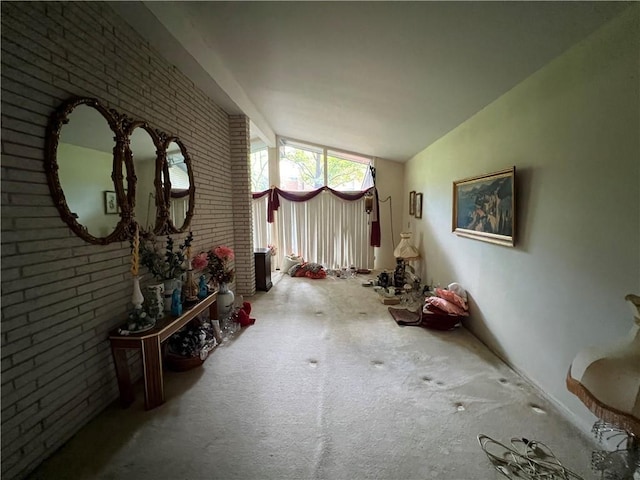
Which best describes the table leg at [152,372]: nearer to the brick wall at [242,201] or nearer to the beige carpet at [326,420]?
the beige carpet at [326,420]

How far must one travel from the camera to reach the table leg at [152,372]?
172 centimetres

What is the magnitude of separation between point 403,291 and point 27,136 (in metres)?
4.29

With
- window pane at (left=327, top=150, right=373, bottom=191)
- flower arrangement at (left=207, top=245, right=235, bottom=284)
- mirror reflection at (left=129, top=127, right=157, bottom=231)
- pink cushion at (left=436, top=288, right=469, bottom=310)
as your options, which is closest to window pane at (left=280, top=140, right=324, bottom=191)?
window pane at (left=327, top=150, right=373, bottom=191)

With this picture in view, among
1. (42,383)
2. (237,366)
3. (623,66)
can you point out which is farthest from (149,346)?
(623,66)

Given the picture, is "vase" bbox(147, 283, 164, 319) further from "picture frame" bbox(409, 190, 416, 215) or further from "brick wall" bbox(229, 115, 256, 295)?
"picture frame" bbox(409, 190, 416, 215)

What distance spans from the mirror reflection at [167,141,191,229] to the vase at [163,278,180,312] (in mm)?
666

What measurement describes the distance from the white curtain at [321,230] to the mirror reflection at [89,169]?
408 cm

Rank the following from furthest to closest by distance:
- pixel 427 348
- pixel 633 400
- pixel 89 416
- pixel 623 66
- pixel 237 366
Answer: pixel 427 348, pixel 237 366, pixel 89 416, pixel 623 66, pixel 633 400

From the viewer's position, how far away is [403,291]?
430 centimetres

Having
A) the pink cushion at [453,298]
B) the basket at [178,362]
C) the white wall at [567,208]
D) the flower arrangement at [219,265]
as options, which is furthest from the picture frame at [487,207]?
the basket at [178,362]

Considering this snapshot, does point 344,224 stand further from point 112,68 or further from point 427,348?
point 112,68

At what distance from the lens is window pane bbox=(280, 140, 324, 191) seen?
5988 millimetres

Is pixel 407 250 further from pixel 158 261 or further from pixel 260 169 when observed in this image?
pixel 158 261

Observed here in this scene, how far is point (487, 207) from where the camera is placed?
2.46 m
